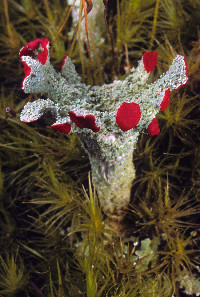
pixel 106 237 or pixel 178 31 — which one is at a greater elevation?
pixel 178 31

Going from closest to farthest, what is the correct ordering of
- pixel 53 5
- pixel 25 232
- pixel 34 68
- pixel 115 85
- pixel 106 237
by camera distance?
pixel 34 68 < pixel 115 85 < pixel 106 237 < pixel 25 232 < pixel 53 5

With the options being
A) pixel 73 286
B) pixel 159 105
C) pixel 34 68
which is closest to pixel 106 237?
pixel 73 286

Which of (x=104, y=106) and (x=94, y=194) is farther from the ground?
(x=104, y=106)

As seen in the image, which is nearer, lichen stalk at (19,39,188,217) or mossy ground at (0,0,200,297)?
lichen stalk at (19,39,188,217)

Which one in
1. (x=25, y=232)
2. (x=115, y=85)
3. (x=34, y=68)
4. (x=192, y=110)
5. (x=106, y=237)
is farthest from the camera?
(x=25, y=232)

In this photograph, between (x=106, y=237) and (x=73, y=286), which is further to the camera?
(x=106, y=237)

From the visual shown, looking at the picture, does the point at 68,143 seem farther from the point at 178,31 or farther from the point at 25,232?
the point at 178,31

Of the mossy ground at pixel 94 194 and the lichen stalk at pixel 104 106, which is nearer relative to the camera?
the lichen stalk at pixel 104 106

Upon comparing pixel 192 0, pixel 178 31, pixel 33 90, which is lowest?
pixel 33 90
